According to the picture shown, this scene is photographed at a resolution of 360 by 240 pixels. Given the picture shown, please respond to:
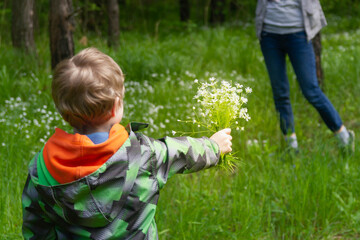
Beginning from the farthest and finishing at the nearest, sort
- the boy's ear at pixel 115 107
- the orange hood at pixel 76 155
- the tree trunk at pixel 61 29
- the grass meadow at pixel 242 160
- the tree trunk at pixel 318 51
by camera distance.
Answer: the tree trunk at pixel 318 51, the tree trunk at pixel 61 29, the grass meadow at pixel 242 160, the boy's ear at pixel 115 107, the orange hood at pixel 76 155

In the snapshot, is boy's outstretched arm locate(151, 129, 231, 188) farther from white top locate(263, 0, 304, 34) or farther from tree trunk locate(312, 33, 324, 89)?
tree trunk locate(312, 33, 324, 89)

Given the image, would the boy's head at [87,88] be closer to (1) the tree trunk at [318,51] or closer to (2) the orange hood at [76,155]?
(2) the orange hood at [76,155]

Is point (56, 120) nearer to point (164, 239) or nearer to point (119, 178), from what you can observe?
point (164, 239)

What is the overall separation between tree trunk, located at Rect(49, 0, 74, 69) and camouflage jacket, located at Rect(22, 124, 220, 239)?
3.51 meters

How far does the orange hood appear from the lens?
1377 millimetres

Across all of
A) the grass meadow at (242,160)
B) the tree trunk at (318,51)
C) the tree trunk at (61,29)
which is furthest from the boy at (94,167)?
the tree trunk at (318,51)

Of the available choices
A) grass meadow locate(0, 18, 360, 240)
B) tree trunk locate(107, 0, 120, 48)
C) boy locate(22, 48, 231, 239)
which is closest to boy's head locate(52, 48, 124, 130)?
boy locate(22, 48, 231, 239)

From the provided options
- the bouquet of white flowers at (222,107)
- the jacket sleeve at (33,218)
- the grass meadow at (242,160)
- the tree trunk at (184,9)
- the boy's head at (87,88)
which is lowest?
the tree trunk at (184,9)

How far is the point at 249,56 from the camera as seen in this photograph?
5926 millimetres

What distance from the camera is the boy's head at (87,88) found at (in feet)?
4.61

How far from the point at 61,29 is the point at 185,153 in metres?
3.72

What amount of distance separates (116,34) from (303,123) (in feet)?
11.9

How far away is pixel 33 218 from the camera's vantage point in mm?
1549

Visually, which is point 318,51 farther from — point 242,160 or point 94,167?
point 94,167
